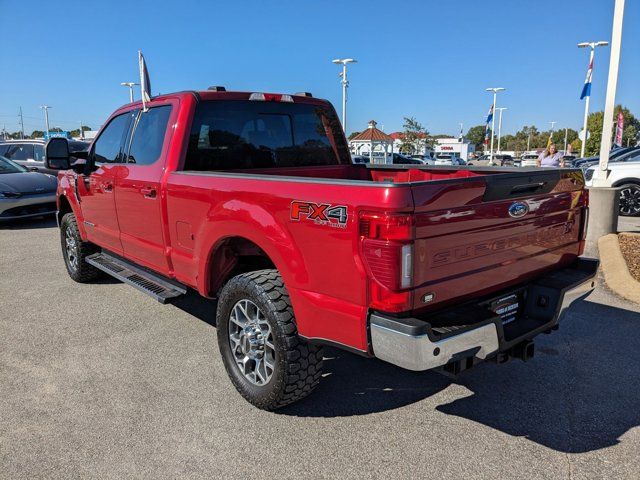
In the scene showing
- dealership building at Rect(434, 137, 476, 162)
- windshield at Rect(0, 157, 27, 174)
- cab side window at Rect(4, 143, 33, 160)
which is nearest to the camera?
windshield at Rect(0, 157, 27, 174)

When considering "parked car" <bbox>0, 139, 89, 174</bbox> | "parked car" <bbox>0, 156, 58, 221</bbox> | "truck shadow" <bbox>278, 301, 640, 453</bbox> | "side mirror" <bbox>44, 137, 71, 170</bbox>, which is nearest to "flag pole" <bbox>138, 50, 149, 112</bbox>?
"side mirror" <bbox>44, 137, 71, 170</bbox>

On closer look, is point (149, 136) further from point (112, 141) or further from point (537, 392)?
point (537, 392)

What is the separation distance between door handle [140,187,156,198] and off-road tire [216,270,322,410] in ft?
4.01

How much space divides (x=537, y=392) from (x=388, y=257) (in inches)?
73.2

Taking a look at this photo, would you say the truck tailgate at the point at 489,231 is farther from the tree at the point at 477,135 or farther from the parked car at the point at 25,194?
the tree at the point at 477,135

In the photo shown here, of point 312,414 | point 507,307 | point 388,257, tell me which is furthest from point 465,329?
point 312,414

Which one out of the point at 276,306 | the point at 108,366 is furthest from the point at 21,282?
the point at 276,306

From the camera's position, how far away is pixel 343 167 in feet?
16.0

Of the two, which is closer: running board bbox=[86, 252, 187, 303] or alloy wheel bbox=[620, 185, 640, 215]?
running board bbox=[86, 252, 187, 303]

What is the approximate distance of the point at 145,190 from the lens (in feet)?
13.5

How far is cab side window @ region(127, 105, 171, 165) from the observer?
4129mm

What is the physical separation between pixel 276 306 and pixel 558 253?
195cm

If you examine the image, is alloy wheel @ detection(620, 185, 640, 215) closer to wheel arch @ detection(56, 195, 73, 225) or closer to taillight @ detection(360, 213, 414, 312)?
taillight @ detection(360, 213, 414, 312)

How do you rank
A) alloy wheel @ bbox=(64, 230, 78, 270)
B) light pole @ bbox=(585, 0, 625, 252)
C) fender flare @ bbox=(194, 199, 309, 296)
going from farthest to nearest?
light pole @ bbox=(585, 0, 625, 252) → alloy wheel @ bbox=(64, 230, 78, 270) → fender flare @ bbox=(194, 199, 309, 296)
